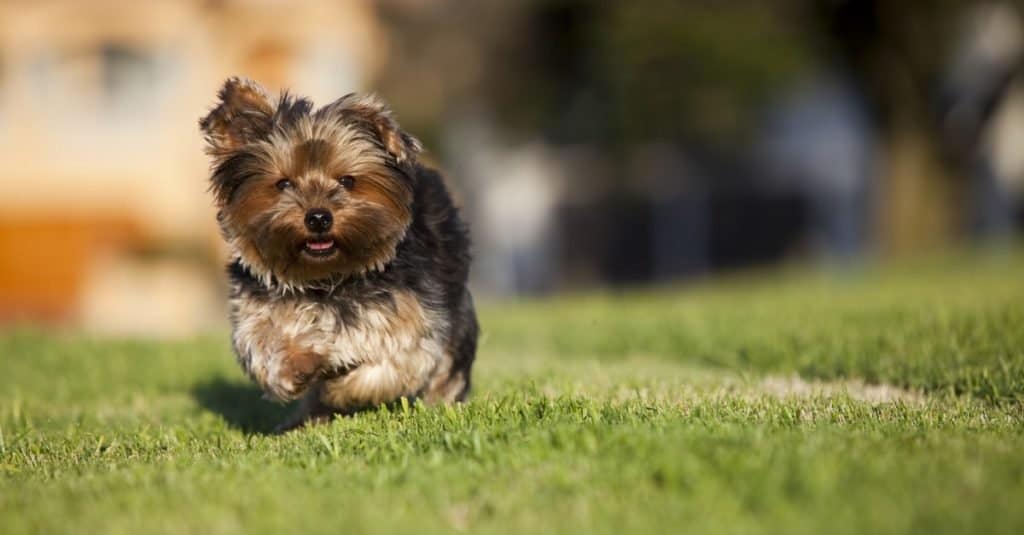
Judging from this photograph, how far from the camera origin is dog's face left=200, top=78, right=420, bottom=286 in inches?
240

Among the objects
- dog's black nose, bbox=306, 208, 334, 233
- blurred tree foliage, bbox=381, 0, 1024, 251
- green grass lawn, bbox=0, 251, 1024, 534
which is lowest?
green grass lawn, bbox=0, 251, 1024, 534

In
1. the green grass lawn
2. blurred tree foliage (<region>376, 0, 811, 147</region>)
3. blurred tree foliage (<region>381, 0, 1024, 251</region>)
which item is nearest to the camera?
the green grass lawn

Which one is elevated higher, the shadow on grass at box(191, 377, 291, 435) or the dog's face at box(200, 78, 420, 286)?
the dog's face at box(200, 78, 420, 286)

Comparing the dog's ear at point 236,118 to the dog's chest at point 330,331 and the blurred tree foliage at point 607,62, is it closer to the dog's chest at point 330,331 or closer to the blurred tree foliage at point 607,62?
the dog's chest at point 330,331

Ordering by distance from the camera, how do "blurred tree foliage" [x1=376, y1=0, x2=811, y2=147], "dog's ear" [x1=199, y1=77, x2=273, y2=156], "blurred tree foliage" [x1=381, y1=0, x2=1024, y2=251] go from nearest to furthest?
"dog's ear" [x1=199, y1=77, x2=273, y2=156], "blurred tree foliage" [x1=381, y1=0, x2=1024, y2=251], "blurred tree foliage" [x1=376, y1=0, x2=811, y2=147]

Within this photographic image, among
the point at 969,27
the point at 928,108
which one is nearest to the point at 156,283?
the point at 928,108

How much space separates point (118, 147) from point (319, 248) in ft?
63.8

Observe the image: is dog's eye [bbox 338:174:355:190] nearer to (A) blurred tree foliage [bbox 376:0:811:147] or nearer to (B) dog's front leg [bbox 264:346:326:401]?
(B) dog's front leg [bbox 264:346:326:401]

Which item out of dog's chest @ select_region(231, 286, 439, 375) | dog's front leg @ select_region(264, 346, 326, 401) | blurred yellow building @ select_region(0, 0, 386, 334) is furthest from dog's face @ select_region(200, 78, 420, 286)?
blurred yellow building @ select_region(0, 0, 386, 334)

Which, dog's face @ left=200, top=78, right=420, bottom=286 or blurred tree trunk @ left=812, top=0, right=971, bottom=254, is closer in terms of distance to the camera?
dog's face @ left=200, top=78, right=420, bottom=286

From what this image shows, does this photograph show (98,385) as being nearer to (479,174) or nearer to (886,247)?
(886,247)

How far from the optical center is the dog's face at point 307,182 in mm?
6105

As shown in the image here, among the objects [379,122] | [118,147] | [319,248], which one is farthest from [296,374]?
[118,147]

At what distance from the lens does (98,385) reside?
9.69 m
